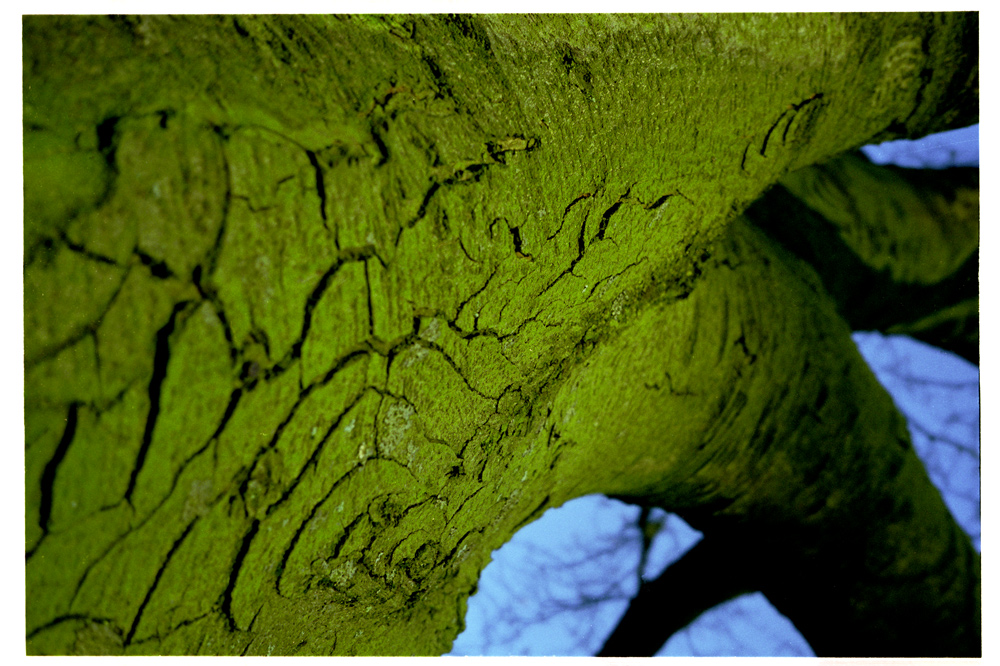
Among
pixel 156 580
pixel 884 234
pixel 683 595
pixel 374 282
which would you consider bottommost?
pixel 683 595

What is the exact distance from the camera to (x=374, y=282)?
15.7 inches

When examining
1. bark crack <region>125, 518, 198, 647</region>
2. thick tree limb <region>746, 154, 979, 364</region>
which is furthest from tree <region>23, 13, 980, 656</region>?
thick tree limb <region>746, 154, 979, 364</region>

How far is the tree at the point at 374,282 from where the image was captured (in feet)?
1.05

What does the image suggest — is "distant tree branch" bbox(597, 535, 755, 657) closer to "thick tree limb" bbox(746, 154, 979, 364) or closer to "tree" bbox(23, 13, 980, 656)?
"tree" bbox(23, 13, 980, 656)

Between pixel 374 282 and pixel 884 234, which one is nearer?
pixel 374 282

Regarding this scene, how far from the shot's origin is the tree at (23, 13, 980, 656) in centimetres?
32

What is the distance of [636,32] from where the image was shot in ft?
1.78

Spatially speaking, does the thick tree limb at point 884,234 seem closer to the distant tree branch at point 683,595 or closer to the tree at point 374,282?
the tree at point 374,282

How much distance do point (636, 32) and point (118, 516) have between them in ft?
1.75

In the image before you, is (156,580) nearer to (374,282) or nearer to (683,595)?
(374,282)

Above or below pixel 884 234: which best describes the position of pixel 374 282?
below

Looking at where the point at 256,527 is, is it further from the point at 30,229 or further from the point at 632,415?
the point at 632,415

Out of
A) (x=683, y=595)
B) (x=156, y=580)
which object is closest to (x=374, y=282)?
(x=156, y=580)
